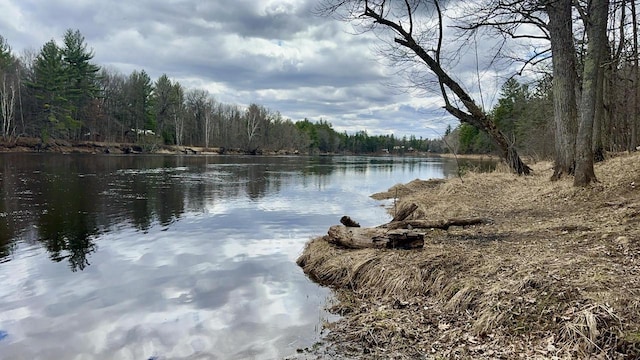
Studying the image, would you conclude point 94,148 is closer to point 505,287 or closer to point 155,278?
point 155,278

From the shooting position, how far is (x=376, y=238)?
25.3ft

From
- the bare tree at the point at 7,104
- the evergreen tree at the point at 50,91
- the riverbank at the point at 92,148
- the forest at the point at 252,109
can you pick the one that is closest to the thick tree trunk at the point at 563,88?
the forest at the point at 252,109

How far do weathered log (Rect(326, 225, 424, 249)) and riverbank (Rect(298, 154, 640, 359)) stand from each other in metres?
0.21

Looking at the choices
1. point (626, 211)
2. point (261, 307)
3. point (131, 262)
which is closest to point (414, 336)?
point (261, 307)

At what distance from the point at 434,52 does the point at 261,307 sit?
11.6 metres

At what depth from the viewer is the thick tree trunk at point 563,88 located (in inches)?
460

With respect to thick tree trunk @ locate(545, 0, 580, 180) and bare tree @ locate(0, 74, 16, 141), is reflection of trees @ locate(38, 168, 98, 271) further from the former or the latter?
bare tree @ locate(0, 74, 16, 141)

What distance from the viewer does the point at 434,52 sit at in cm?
1465

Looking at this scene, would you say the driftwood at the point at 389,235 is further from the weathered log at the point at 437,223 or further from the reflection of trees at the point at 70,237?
the reflection of trees at the point at 70,237

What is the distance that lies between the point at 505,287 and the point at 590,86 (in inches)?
265

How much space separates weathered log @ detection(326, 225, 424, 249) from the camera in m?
7.48

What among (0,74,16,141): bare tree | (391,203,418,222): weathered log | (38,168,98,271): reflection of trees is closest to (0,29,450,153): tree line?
(0,74,16,141): bare tree

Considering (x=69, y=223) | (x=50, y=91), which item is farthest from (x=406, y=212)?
(x=50, y=91)

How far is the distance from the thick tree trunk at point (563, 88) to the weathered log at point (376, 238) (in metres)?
6.53
